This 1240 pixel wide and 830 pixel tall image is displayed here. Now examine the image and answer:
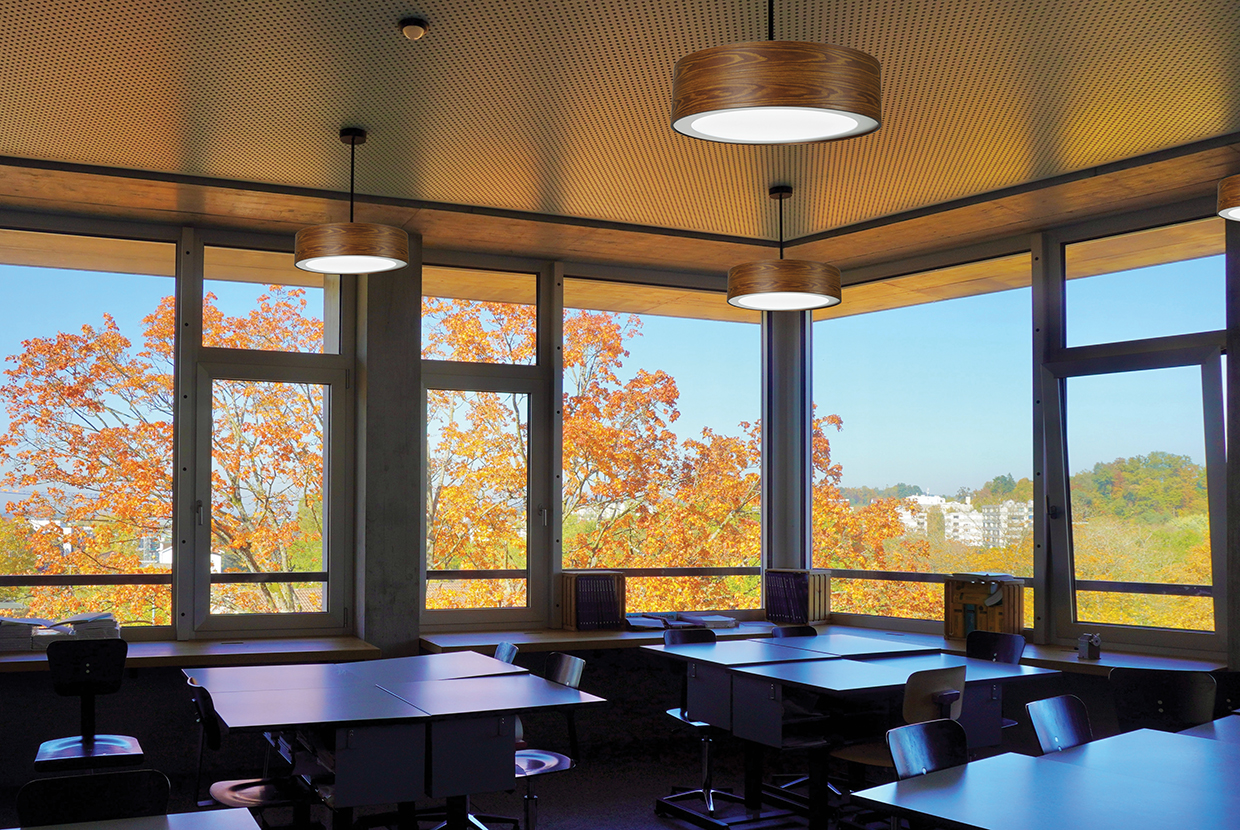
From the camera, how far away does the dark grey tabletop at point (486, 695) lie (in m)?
4.16

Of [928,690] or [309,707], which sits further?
[928,690]

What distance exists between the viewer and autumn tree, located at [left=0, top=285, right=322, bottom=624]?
6398 millimetres

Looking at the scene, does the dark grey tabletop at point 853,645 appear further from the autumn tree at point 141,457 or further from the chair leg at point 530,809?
the autumn tree at point 141,457

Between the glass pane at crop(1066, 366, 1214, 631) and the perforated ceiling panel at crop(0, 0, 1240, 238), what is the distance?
1.64 metres

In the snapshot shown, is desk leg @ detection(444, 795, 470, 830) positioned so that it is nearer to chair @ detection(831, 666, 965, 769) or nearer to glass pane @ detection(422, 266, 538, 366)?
chair @ detection(831, 666, 965, 769)

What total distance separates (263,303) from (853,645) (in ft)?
14.4

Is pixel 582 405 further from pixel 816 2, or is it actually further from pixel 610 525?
pixel 816 2

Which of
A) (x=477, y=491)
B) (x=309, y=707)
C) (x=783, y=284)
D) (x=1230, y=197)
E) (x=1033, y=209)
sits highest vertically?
(x=1033, y=209)

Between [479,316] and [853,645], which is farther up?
[479,316]

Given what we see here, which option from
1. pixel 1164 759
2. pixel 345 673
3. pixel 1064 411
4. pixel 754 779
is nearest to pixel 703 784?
pixel 754 779

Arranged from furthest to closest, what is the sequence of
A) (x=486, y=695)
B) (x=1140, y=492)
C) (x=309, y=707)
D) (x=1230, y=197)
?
(x=1140, y=492) < (x=1230, y=197) < (x=486, y=695) < (x=309, y=707)

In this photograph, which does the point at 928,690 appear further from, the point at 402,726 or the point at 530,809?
the point at 402,726

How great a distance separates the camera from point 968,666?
5625mm

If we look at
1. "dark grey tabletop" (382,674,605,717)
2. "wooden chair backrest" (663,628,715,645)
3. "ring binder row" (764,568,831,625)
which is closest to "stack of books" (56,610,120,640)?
"dark grey tabletop" (382,674,605,717)
